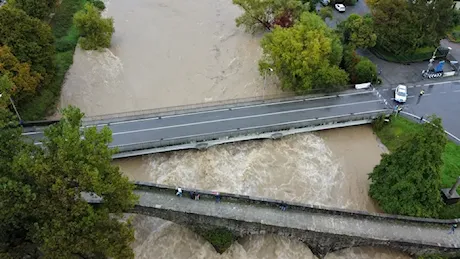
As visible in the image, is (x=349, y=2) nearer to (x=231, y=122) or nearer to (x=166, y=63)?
(x=166, y=63)

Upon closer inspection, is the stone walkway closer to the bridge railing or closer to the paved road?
the bridge railing

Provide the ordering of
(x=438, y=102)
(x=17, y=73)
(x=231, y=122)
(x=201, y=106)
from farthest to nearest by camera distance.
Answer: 1. (x=438, y=102)
2. (x=201, y=106)
3. (x=231, y=122)
4. (x=17, y=73)

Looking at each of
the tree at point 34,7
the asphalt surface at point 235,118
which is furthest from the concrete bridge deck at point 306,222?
the tree at point 34,7

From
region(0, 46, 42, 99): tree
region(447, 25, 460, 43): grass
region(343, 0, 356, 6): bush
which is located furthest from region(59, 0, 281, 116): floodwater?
region(447, 25, 460, 43): grass

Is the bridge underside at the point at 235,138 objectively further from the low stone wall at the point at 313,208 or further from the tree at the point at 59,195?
the tree at the point at 59,195

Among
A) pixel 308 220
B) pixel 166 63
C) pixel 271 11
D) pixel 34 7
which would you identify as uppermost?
pixel 34 7

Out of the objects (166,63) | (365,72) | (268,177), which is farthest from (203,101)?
(365,72)
